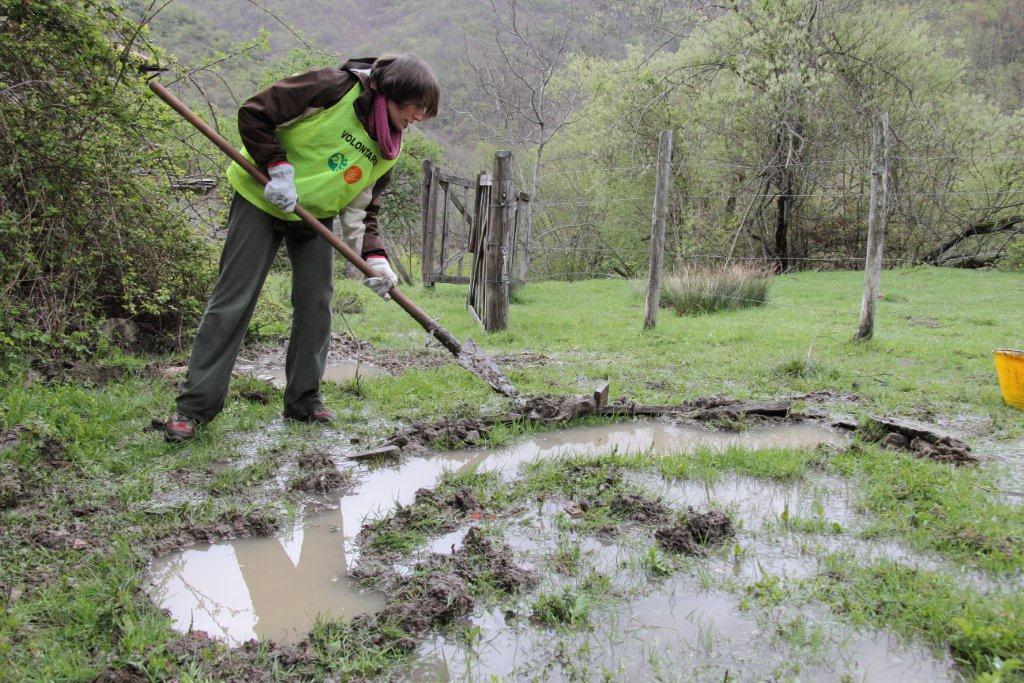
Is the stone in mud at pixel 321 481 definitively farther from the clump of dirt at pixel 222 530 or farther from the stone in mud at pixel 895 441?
the stone in mud at pixel 895 441

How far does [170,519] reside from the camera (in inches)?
110

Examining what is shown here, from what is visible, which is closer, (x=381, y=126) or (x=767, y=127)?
(x=381, y=126)

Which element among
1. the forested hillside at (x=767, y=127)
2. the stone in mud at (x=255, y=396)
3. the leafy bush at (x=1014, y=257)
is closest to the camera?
the stone in mud at (x=255, y=396)

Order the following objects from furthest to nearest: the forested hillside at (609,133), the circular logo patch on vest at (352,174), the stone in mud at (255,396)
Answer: the forested hillside at (609,133), the stone in mud at (255,396), the circular logo patch on vest at (352,174)

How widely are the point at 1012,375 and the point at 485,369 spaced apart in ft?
11.5

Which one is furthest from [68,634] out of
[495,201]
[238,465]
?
[495,201]

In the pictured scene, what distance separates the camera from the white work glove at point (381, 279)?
12.9 ft

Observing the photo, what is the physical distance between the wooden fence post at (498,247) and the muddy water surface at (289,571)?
411 cm

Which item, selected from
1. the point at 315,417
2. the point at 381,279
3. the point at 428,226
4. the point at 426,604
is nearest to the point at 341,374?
the point at 315,417

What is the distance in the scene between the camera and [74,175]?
4.73 meters

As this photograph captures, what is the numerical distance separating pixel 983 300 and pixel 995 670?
10273 mm

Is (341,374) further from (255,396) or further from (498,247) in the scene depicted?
(498,247)

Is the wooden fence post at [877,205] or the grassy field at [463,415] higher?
the wooden fence post at [877,205]

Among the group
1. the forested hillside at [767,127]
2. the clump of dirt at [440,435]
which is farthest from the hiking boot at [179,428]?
the forested hillside at [767,127]
